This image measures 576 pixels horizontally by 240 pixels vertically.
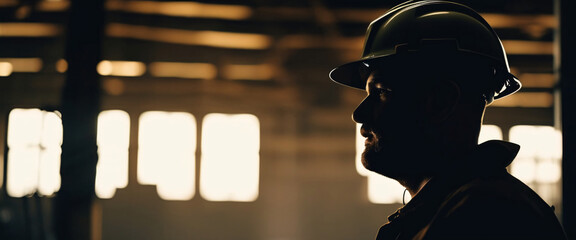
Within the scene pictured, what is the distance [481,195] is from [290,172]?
7.07m

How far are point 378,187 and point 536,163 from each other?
275 centimetres

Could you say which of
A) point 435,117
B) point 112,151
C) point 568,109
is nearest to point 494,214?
point 435,117

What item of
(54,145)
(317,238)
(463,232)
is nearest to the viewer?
(463,232)

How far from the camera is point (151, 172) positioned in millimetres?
8055

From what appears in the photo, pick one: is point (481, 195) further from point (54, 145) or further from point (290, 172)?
point (54, 145)

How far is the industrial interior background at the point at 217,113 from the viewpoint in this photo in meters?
7.90

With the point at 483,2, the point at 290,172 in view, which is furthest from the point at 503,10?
the point at 290,172

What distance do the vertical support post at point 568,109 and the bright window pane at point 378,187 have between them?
596 cm

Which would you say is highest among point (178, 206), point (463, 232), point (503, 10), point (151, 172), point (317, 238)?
point (503, 10)

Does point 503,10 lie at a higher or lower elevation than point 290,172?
higher

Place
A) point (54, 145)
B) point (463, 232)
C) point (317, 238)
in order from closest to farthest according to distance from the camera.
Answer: point (463, 232)
point (54, 145)
point (317, 238)

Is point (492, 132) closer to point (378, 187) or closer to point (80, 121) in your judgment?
point (378, 187)

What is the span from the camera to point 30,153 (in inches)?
309

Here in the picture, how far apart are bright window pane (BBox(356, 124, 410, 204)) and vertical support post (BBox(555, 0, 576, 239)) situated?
235 inches
